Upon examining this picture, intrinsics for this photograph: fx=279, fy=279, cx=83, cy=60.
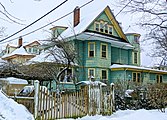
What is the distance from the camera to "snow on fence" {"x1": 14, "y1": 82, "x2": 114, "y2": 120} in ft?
35.2

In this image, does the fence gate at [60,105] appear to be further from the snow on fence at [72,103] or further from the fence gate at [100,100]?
the fence gate at [100,100]

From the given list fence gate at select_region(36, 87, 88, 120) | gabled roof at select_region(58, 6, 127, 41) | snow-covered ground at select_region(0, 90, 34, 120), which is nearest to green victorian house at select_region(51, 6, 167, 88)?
gabled roof at select_region(58, 6, 127, 41)

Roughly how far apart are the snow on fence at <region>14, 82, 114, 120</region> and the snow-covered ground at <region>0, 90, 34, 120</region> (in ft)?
1.95

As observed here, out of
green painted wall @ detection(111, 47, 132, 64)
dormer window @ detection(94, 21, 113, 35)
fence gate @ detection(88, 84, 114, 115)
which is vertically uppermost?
dormer window @ detection(94, 21, 113, 35)

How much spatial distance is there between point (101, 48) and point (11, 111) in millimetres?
21439

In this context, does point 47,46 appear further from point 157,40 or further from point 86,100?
point 86,100

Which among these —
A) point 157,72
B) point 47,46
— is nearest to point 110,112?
point 47,46

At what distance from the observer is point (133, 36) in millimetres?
38594

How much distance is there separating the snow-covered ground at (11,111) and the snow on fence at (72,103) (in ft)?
1.95

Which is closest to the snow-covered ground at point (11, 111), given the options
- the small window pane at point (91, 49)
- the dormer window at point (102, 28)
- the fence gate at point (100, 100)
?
the fence gate at point (100, 100)

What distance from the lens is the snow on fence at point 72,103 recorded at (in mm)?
10732

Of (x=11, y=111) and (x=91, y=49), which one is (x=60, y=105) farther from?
(x=91, y=49)

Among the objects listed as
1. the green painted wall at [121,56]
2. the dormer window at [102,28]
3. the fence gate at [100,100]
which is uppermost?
the dormer window at [102,28]

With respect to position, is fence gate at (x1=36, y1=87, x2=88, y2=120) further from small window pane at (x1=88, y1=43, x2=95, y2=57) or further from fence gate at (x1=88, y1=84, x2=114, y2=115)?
small window pane at (x1=88, y1=43, x2=95, y2=57)
